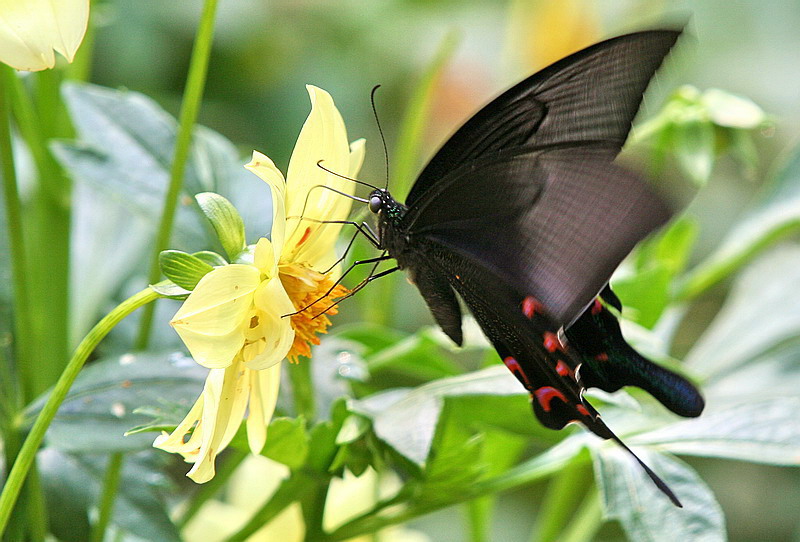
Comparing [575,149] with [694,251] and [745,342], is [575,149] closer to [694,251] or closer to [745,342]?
[745,342]

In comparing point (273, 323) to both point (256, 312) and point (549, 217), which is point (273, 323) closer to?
point (256, 312)

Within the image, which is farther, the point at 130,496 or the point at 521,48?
the point at 521,48

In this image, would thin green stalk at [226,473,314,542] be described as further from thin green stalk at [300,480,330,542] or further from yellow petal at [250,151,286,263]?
yellow petal at [250,151,286,263]

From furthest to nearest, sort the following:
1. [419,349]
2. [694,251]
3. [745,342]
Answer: [694,251]
[745,342]
[419,349]

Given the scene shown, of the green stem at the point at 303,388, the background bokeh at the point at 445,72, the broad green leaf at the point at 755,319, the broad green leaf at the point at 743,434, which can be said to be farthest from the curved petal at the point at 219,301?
the background bokeh at the point at 445,72

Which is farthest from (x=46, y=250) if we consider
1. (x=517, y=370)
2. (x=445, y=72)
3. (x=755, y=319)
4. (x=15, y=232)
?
(x=445, y=72)

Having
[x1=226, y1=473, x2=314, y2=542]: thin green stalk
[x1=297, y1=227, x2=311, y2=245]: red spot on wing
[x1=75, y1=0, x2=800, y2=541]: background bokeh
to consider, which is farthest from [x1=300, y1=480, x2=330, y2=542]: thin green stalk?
[x1=75, y1=0, x2=800, y2=541]: background bokeh

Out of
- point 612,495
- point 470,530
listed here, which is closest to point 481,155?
point 612,495
